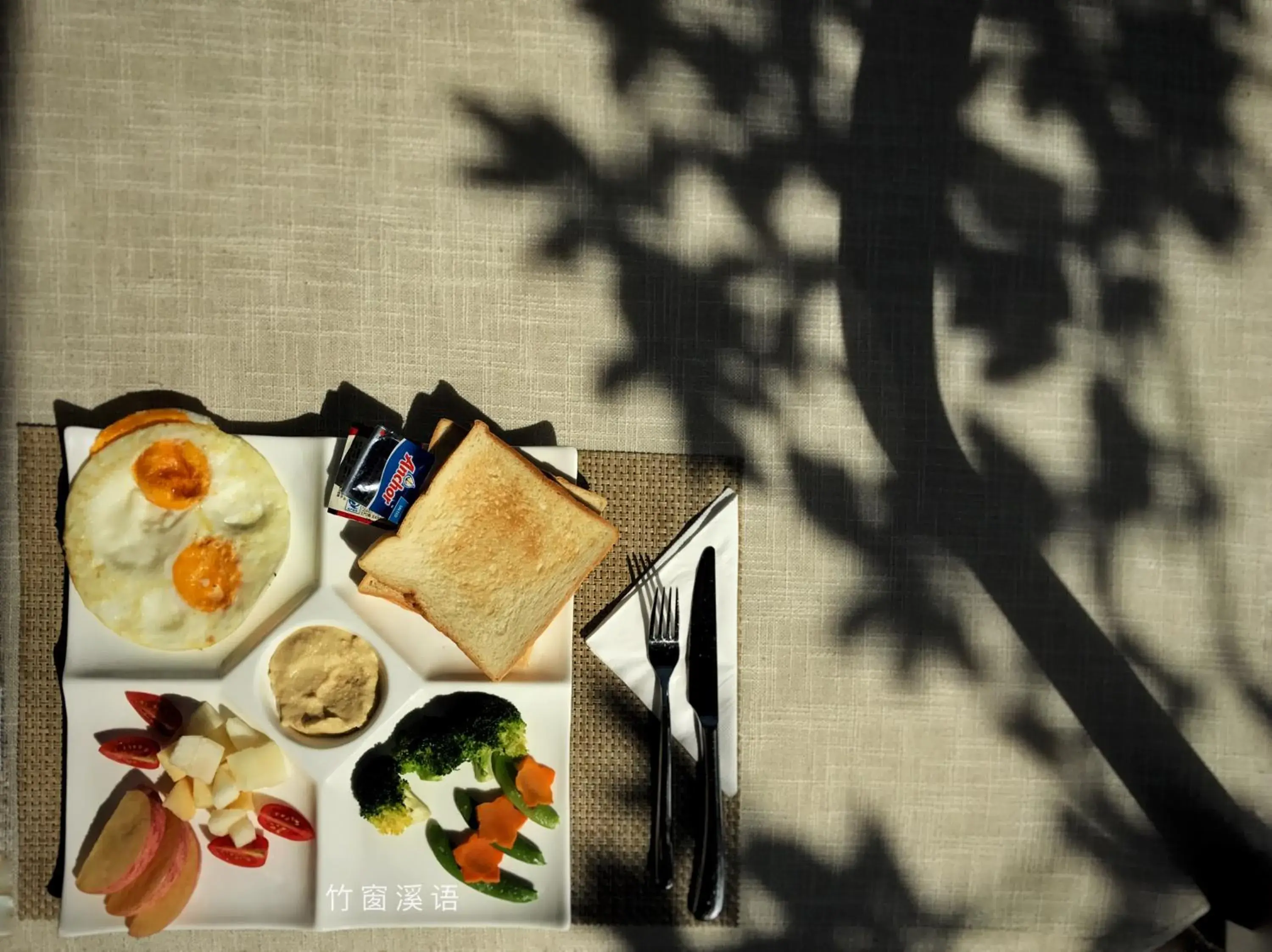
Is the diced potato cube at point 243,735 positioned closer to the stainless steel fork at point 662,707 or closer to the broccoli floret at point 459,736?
the broccoli floret at point 459,736

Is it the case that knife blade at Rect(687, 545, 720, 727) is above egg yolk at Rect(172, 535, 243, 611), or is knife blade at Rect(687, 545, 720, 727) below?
below

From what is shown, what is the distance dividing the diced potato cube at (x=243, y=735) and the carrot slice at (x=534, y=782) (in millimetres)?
398

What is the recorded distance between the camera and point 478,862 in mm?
1249

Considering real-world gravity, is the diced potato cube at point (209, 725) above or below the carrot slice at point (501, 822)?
above

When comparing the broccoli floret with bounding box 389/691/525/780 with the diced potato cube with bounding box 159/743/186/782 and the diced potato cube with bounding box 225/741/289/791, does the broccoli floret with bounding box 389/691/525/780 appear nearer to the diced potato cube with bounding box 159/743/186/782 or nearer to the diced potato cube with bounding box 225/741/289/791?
the diced potato cube with bounding box 225/741/289/791

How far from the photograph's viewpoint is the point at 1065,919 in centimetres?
137

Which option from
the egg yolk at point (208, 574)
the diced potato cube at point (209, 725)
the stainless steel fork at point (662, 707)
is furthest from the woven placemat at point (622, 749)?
the egg yolk at point (208, 574)

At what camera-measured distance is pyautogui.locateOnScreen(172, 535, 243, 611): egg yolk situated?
3.89 ft

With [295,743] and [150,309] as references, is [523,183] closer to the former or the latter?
[150,309]

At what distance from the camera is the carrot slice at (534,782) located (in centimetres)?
125

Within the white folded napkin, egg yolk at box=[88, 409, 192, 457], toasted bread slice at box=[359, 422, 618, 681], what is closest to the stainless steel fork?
the white folded napkin

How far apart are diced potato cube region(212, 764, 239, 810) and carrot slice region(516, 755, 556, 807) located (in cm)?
44

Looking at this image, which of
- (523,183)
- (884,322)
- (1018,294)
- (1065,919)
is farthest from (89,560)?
(1065,919)

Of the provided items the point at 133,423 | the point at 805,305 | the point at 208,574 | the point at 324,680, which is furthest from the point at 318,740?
the point at 805,305
